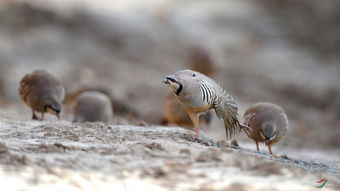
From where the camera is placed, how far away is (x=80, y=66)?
60.0 feet

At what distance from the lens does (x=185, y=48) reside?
67.6 feet

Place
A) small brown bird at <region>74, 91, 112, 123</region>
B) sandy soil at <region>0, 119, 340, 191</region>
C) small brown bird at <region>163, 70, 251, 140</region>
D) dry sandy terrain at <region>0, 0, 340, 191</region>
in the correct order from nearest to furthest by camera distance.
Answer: sandy soil at <region>0, 119, 340, 191</region> < dry sandy terrain at <region>0, 0, 340, 191</region> < small brown bird at <region>163, 70, 251, 140</region> < small brown bird at <region>74, 91, 112, 123</region>

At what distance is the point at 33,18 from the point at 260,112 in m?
12.3

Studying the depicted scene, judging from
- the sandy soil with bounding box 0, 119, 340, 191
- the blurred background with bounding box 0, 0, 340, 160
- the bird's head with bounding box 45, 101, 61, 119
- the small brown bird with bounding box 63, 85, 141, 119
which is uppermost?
the blurred background with bounding box 0, 0, 340, 160

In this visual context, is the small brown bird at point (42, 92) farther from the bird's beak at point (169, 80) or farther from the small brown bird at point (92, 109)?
the bird's beak at point (169, 80)

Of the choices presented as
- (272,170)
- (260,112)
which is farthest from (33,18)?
(272,170)

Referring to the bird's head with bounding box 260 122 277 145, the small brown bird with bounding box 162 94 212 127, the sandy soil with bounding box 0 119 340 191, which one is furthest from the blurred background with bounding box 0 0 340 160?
the sandy soil with bounding box 0 119 340 191

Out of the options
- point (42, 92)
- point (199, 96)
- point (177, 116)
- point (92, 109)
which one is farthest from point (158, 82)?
point (199, 96)

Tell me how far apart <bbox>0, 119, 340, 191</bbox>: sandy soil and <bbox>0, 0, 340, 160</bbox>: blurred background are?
775cm

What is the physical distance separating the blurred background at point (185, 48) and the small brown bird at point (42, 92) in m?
3.97

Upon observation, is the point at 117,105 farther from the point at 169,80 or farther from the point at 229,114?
the point at 169,80

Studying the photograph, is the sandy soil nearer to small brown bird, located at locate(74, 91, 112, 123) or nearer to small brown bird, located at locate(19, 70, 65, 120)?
small brown bird, located at locate(19, 70, 65, 120)

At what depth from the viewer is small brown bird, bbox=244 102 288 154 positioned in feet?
27.4

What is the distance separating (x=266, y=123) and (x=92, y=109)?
357 cm
